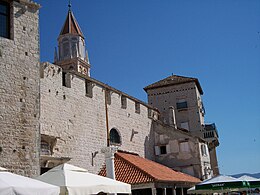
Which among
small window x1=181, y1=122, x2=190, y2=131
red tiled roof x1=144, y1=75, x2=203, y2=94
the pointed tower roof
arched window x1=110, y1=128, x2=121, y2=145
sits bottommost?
arched window x1=110, y1=128, x2=121, y2=145

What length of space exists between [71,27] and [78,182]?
48.1 meters

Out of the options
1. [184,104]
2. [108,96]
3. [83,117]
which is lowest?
[83,117]

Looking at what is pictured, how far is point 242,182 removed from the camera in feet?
38.2

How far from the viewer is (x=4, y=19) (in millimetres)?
12883

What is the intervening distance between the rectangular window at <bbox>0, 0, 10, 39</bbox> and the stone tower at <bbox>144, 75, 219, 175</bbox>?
2227cm

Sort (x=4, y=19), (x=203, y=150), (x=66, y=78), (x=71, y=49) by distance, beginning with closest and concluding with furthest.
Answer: (x=4, y=19), (x=66, y=78), (x=203, y=150), (x=71, y=49)

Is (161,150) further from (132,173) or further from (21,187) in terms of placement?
(21,187)

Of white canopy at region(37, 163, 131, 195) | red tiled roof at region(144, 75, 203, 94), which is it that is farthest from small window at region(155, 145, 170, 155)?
white canopy at region(37, 163, 131, 195)

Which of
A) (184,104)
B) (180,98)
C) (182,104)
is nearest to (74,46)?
(180,98)

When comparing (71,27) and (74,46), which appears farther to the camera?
(71,27)

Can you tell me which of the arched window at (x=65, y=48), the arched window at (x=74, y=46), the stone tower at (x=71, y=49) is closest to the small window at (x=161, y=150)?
the stone tower at (x=71, y=49)

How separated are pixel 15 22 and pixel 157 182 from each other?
10830mm

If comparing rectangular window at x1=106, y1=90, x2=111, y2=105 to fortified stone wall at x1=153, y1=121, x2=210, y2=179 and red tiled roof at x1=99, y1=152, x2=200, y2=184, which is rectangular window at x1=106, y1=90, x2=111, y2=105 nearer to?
red tiled roof at x1=99, y1=152, x2=200, y2=184

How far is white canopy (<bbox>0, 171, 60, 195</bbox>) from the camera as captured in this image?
6.18 meters
